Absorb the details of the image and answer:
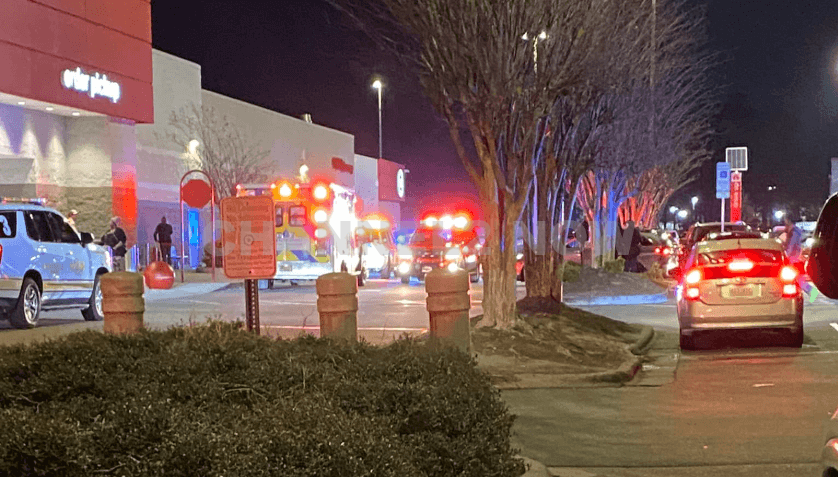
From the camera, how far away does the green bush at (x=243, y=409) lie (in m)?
4.77

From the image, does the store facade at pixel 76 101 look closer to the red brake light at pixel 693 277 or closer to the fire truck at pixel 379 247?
the fire truck at pixel 379 247

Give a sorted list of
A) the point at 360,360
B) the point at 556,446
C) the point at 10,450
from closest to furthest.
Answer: the point at 10,450
the point at 360,360
the point at 556,446

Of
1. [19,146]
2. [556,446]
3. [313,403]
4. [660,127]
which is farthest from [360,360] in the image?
[660,127]

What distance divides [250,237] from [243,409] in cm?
409

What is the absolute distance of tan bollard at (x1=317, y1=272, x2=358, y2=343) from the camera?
346 inches

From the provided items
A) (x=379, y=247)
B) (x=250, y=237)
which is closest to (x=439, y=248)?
(x=379, y=247)

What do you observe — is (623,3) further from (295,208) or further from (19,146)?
(19,146)

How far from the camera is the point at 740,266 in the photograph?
14133 mm

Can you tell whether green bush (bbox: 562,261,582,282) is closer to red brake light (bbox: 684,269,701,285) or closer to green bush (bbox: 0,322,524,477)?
red brake light (bbox: 684,269,701,285)

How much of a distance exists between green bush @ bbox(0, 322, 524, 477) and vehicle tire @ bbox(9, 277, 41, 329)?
8.56 meters

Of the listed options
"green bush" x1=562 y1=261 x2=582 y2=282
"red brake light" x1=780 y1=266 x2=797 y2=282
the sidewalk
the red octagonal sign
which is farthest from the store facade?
"red brake light" x1=780 y1=266 x2=797 y2=282

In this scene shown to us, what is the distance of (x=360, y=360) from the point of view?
7.03 meters

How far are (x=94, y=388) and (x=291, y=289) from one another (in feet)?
68.4

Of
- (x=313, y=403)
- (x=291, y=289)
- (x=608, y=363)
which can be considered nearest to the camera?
(x=313, y=403)
